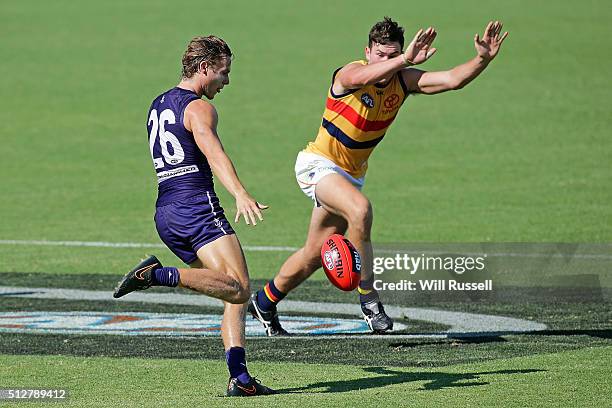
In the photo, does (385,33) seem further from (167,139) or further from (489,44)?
(167,139)

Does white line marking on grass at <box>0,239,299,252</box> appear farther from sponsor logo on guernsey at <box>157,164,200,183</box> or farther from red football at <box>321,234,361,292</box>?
sponsor logo on guernsey at <box>157,164,200,183</box>

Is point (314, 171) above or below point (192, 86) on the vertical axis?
below

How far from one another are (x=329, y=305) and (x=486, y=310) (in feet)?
5.54

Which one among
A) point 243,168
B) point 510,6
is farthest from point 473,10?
point 243,168

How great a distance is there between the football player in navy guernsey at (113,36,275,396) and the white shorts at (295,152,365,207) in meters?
2.39

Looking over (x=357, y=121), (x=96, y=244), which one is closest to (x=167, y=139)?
(x=357, y=121)

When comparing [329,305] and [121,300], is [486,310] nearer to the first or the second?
[329,305]

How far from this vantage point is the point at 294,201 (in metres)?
23.6

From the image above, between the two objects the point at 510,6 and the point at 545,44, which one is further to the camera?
the point at 510,6

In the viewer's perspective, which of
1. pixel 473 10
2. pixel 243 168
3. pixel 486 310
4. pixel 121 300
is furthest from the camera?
pixel 473 10

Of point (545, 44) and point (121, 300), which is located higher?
point (545, 44)

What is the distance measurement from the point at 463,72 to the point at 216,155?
127 inches

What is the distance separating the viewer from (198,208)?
877cm

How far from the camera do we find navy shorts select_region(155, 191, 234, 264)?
874 cm
